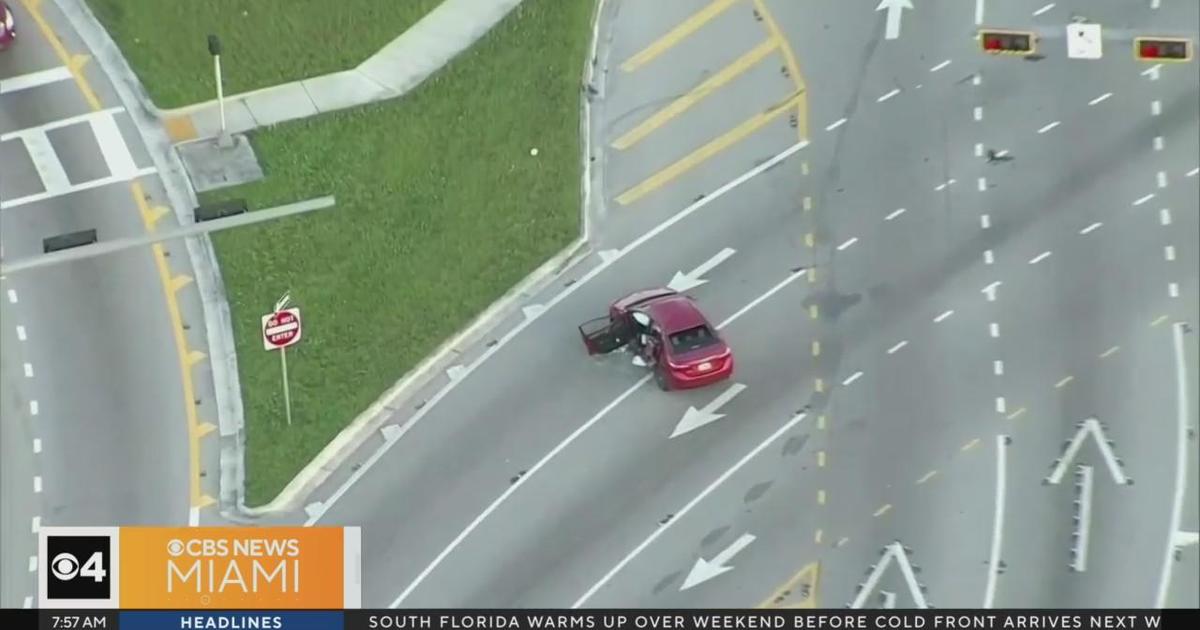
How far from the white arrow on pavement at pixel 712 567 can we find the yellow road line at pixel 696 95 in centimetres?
1325

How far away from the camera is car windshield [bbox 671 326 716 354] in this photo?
133ft

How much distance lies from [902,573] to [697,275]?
1001 cm

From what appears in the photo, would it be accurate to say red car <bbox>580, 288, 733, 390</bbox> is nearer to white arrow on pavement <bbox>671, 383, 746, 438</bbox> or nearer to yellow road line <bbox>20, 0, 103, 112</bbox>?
white arrow on pavement <bbox>671, 383, 746, 438</bbox>

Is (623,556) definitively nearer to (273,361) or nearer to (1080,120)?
(273,361)

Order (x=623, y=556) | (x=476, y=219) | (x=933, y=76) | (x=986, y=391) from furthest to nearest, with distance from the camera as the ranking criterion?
(x=933, y=76) < (x=476, y=219) < (x=986, y=391) < (x=623, y=556)

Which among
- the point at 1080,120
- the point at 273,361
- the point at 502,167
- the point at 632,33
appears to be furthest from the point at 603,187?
the point at 1080,120

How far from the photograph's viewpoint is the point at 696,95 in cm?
4759

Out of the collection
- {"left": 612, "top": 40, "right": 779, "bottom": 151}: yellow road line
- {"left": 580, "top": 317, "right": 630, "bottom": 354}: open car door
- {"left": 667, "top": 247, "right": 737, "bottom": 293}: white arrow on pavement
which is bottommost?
{"left": 580, "top": 317, "right": 630, "bottom": 354}: open car door

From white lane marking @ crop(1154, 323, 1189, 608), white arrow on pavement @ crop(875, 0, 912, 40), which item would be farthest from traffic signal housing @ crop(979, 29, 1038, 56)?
white lane marking @ crop(1154, 323, 1189, 608)

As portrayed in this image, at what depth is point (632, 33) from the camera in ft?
162

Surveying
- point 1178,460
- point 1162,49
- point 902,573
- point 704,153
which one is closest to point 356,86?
point 704,153

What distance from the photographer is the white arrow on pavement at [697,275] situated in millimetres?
43344

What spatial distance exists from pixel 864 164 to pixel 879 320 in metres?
5.54

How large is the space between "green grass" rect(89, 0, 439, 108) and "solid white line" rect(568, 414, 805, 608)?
51.9 ft
